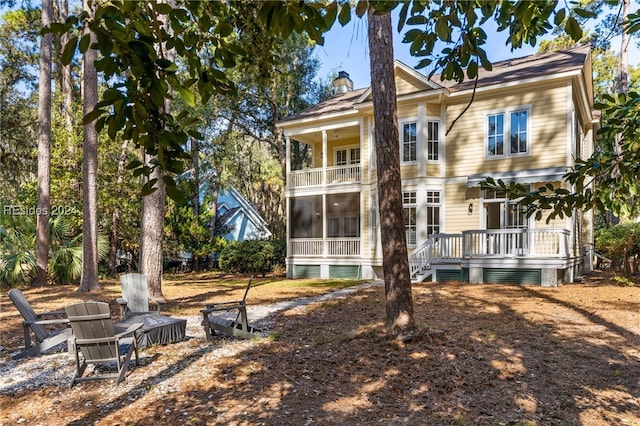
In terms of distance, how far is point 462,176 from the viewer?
15516 mm

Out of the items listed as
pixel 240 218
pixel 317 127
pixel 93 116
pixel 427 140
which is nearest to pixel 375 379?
pixel 93 116

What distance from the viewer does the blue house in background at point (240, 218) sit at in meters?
29.4

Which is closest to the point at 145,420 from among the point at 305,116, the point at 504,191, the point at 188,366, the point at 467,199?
the point at 188,366

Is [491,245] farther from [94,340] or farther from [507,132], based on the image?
[94,340]

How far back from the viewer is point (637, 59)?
25656mm

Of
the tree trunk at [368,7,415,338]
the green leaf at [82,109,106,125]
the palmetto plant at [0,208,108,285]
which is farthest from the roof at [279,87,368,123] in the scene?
the green leaf at [82,109,106,125]

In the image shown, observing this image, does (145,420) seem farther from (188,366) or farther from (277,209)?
(277,209)

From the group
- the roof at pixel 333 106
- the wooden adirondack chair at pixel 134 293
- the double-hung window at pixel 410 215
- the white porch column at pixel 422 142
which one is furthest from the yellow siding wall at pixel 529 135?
the wooden adirondack chair at pixel 134 293

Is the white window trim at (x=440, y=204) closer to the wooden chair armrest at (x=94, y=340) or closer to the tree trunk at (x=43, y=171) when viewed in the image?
the wooden chair armrest at (x=94, y=340)

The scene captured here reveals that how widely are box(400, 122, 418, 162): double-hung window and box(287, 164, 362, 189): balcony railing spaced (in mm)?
2209

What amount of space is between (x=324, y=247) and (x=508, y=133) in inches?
325

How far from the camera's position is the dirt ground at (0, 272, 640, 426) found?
151 inches

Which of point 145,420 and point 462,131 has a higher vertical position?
point 462,131

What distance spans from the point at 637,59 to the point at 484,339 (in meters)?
28.1
